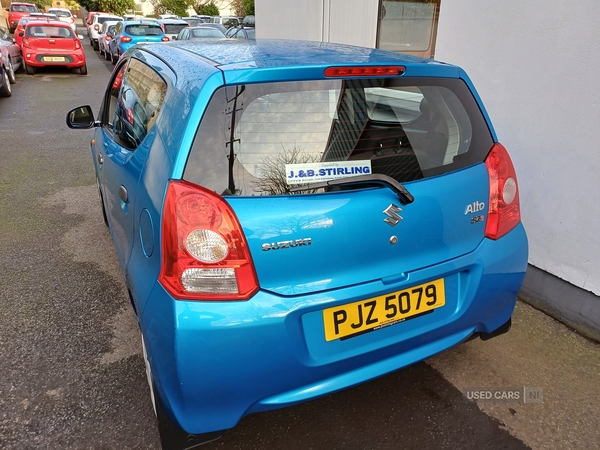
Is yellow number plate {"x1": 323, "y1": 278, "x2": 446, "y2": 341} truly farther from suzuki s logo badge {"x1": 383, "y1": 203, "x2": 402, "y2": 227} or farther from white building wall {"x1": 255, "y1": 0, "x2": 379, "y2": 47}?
white building wall {"x1": 255, "y1": 0, "x2": 379, "y2": 47}

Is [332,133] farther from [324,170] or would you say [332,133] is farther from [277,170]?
[277,170]

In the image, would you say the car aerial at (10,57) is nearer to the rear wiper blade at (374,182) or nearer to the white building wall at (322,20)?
the white building wall at (322,20)

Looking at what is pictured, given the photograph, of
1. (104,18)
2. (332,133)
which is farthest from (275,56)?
(104,18)

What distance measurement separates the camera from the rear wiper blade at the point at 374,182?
67.1 inches

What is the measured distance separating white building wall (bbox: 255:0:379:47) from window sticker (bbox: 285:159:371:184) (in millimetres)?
4145

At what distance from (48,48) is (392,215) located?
50.9 feet

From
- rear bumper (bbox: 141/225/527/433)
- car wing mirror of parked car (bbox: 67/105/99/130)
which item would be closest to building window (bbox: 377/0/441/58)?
car wing mirror of parked car (bbox: 67/105/99/130)

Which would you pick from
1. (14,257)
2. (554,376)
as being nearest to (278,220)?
(554,376)

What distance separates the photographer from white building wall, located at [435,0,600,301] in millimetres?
2678

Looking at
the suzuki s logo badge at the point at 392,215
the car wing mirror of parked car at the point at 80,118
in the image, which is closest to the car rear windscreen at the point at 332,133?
the suzuki s logo badge at the point at 392,215

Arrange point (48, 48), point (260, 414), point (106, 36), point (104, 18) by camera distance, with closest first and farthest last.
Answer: point (260, 414)
point (48, 48)
point (106, 36)
point (104, 18)

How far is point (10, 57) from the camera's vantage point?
12.7 metres

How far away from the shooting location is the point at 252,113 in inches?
67.4

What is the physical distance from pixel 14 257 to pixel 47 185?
1997mm
